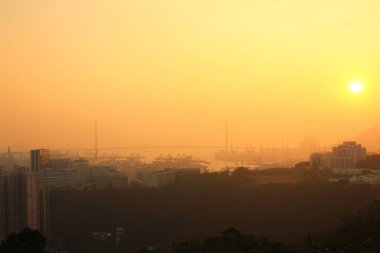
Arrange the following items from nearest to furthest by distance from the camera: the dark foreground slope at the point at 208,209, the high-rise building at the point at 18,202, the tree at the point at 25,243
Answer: the tree at the point at 25,243 < the dark foreground slope at the point at 208,209 < the high-rise building at the point at 18,202

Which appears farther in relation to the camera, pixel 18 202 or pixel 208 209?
pixel 208 209

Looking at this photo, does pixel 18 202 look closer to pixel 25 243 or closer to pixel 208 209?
pixel 208 209

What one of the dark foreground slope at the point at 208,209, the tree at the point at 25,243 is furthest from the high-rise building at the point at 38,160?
the tree at the point at 25,243

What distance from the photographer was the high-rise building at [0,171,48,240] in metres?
11.4

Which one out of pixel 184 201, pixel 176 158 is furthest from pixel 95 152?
pixel 184 201

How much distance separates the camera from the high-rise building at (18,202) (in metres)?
11.4

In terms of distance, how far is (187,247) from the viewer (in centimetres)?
603

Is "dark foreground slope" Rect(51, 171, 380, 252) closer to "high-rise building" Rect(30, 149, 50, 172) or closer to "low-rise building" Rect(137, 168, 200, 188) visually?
"low-rise building" Rect(137, 168, 200, 188)

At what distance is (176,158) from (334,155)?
1795cm

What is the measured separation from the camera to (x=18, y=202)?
38.2 ft

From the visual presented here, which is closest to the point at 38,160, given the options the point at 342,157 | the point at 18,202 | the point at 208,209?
the point at 18,202

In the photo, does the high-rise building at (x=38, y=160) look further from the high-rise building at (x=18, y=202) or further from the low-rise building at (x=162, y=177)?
the high-rise building at (x=18, y=202)

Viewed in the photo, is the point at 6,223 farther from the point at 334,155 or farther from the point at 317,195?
the point at 334,155

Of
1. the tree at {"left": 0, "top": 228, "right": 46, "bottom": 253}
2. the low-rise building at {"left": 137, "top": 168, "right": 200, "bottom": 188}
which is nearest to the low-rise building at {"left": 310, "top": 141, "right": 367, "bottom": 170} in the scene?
the low-rise building at {"left": 137, "top": 168, "right": 200, "bottom": 188}
